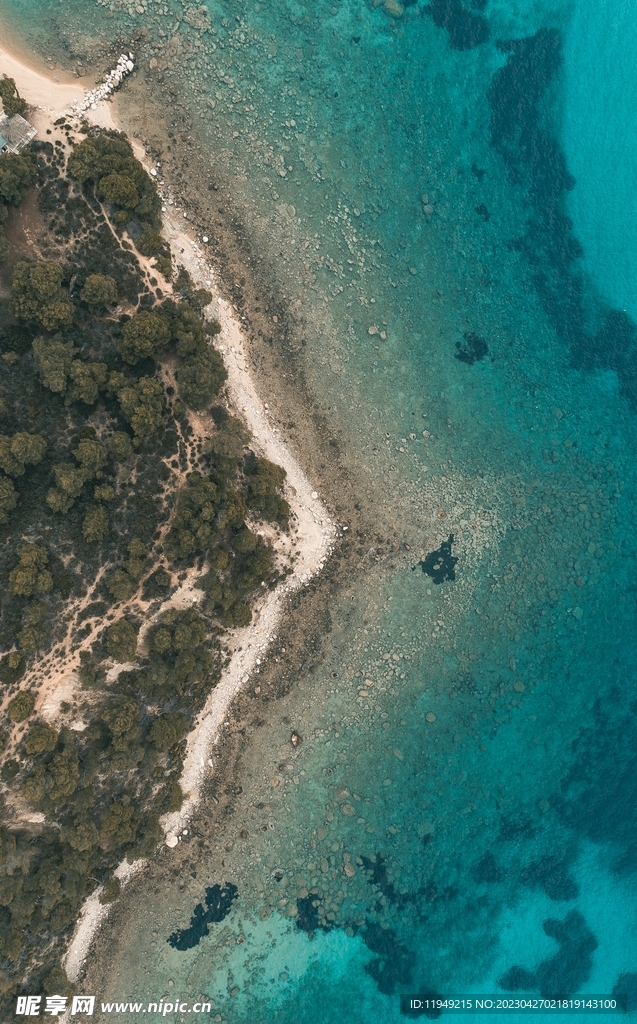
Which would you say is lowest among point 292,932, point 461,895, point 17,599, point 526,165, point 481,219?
point 292,932

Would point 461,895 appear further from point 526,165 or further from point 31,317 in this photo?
point 526,165

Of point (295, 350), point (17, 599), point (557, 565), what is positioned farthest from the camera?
point (557, 565)

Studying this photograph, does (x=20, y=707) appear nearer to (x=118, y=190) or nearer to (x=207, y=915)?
(x=207, y=915)

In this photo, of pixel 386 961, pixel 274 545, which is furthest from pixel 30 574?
pixel 386 961

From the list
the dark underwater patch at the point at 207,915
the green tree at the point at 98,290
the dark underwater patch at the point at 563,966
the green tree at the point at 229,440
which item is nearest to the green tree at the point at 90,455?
the green tree at the point at 229,440

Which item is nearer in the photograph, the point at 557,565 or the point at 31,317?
the point at 31,317

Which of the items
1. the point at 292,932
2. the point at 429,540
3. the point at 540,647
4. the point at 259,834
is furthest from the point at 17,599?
the point at 540,647

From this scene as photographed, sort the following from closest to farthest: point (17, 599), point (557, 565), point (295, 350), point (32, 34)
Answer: point (17, 599) → point (32, 34) → point (295, 350) → point (557, 565)
